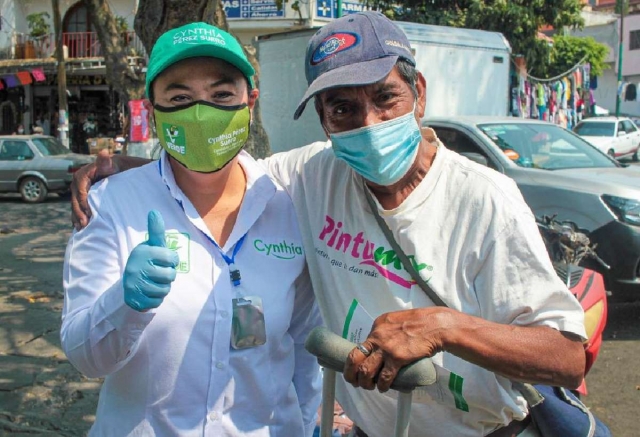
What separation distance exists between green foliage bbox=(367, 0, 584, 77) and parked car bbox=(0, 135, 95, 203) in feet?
29.1

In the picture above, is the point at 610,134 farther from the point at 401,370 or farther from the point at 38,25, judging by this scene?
the point at 401,370

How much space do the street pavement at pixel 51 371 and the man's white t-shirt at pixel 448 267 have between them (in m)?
2.92

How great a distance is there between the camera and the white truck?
10.6 metres

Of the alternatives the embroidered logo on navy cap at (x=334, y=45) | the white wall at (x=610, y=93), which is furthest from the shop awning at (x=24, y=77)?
the white wall at (x=610, y=93)

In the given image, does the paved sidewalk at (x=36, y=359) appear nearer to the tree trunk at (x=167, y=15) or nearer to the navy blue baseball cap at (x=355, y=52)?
the tree trunk at (x=167, y=15)

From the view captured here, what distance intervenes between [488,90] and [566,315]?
1052cm

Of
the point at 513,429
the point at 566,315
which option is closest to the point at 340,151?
the point at 566,315

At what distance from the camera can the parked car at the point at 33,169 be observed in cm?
1623

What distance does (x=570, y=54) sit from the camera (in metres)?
25.0

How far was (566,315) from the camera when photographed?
1.57 m

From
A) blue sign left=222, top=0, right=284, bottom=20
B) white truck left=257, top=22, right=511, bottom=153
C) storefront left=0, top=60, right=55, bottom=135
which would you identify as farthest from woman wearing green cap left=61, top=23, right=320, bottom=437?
storefront left=0, top=60, right=55, bottom=135

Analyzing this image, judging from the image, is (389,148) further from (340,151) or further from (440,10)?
(440,10)

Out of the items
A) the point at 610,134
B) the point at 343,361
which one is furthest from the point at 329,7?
the point at 343,361

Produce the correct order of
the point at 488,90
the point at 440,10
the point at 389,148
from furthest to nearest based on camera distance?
the point at 440,10 < the point at 488,90 < the point at 389,148
